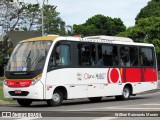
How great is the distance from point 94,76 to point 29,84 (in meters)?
4.02

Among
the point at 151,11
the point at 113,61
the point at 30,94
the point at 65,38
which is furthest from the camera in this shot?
the point at 151,11

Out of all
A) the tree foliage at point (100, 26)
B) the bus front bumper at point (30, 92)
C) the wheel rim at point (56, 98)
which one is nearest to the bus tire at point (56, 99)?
the wheel rim at point (56, 98)

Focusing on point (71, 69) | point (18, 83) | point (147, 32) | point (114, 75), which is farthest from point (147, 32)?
point (18, 83)

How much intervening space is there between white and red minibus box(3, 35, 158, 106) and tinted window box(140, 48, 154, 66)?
1.13 feet

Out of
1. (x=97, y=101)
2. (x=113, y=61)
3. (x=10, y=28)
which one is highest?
(x=10, y=28)

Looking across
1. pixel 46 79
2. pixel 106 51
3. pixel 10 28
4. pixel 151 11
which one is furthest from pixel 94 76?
pixel 151 11

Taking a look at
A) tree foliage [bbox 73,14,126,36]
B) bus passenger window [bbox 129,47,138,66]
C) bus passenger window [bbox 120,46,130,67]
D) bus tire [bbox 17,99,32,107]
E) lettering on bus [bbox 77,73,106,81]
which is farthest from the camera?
tree foliage [bbox 73,14,126,36]

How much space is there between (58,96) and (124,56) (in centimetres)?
578

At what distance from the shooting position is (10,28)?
66.6 meters

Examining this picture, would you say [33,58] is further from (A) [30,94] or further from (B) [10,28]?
(B) [10,28]

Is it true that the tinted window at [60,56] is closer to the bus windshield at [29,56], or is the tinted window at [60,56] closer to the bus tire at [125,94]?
the bus windshield at [29,56]

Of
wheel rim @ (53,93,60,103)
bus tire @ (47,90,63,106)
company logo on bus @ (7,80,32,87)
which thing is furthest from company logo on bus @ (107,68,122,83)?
company logo on bus @ (7,80,32,87)

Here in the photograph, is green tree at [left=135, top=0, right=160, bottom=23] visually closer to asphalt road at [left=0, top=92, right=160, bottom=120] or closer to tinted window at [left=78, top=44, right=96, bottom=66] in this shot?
tinted window at [left=78, top=44, right=96, bottom=66]

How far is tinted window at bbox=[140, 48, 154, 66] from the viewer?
26.1m
